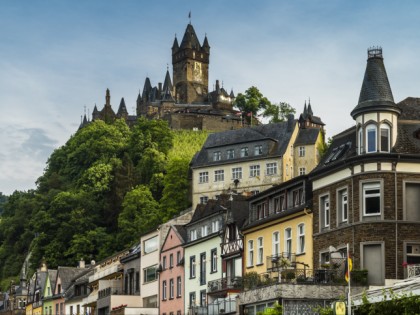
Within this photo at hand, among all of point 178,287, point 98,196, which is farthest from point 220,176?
point 178,287

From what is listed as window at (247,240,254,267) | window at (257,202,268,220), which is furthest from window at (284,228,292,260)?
window at (247,240,254,267)

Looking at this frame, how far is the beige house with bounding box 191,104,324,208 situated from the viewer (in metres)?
127

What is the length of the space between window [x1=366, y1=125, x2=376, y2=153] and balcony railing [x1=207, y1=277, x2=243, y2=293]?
12.6m

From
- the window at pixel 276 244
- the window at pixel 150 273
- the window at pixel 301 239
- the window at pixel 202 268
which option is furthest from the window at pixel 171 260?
the window at pixel 301 239

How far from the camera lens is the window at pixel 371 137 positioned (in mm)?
49469

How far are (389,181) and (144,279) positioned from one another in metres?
35.1

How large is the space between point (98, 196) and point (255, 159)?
113 feet

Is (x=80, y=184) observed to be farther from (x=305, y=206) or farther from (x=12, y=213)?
(x=305, y=206)

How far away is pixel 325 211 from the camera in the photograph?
5209 cm

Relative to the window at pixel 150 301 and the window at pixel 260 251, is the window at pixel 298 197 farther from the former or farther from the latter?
the window at pixel 150 301

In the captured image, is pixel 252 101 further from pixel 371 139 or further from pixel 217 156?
pixel 371 139

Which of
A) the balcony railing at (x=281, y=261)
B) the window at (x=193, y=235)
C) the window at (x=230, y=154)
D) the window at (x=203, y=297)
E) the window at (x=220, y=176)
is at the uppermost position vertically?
the window at (x=230, y=154)

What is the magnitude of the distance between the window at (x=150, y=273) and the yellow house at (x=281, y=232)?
1861 centimetres

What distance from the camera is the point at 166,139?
161625mm
